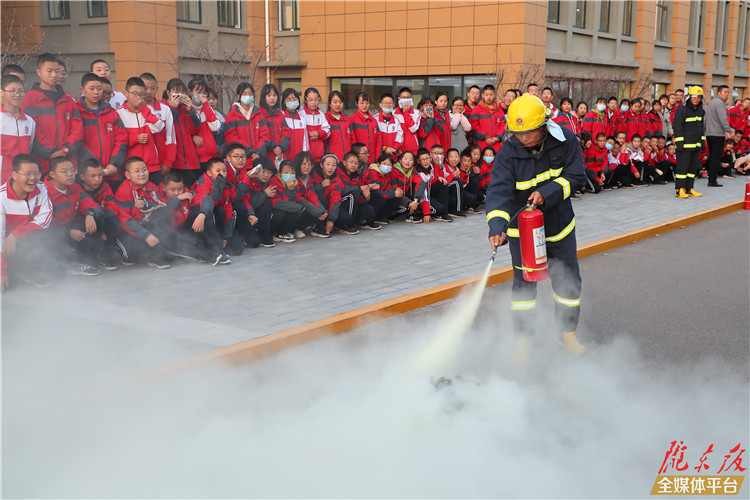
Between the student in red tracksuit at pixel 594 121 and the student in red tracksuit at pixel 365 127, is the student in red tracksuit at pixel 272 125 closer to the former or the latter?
the student in red tracksuit at pixel 365 127

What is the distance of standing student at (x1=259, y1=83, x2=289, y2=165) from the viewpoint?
933 cm

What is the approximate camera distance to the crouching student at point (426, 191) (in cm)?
1088

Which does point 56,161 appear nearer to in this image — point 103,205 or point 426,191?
point 103,205

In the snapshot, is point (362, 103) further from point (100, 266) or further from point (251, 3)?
point (251, 3)

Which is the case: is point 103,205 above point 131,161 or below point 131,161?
below

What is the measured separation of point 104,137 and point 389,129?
4.72 meters

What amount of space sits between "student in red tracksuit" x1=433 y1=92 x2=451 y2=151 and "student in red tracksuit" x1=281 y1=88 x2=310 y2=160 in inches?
112

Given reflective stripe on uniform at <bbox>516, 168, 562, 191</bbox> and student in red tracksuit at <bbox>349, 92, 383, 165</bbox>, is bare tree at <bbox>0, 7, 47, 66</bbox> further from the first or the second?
reflective stripe on uniform at <bbox>516, 168, 562, 191</bbox>

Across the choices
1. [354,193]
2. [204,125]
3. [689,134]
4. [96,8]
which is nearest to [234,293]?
[204,125]

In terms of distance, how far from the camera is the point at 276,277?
285 inches

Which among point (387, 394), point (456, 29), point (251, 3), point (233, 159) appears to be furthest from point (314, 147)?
point (251, 3)

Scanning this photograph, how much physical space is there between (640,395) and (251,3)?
2382cm

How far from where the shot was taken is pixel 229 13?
79.8ft

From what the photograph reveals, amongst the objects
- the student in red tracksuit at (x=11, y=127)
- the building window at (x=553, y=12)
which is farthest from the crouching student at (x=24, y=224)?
the building window at (x=553, y=12)
